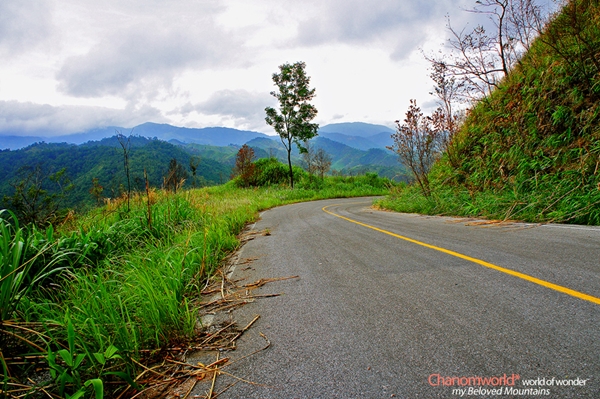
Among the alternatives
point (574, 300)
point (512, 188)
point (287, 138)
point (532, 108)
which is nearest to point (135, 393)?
point (574, 300)

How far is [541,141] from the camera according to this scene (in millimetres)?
7316

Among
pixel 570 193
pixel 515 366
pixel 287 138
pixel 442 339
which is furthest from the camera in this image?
pixel 287 138

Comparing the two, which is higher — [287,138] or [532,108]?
[287,138]

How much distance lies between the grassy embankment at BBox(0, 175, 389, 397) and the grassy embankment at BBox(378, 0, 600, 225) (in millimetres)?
6454

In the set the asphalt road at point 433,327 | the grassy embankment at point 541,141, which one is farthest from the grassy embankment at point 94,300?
the grassy embankment at point 541,141

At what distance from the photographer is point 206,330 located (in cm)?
241

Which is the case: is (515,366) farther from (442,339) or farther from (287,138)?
(287,138)

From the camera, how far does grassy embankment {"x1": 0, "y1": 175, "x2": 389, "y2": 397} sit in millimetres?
1749

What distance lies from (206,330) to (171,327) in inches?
11.0

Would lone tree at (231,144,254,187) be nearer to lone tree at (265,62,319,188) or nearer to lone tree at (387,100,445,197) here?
lone tree at (265,62,319,188)

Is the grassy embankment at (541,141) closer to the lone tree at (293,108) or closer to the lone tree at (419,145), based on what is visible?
the lone tree at (419,145)

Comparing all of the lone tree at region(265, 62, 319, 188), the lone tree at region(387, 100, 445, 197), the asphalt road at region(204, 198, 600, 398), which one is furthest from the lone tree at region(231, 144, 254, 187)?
the asphalt road at region(204, 198, 600, 398)

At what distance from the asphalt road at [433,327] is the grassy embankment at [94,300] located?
657mm

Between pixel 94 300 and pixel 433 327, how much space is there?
2601mm
